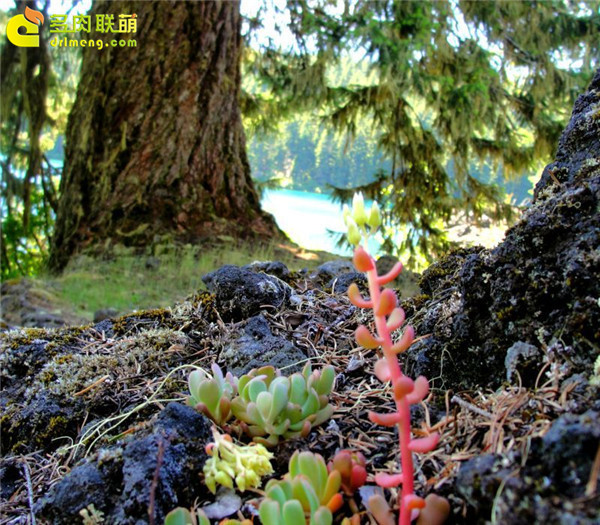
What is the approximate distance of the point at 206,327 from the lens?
215 cm

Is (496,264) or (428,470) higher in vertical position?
(496,264)

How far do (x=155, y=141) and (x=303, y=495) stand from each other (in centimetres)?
582

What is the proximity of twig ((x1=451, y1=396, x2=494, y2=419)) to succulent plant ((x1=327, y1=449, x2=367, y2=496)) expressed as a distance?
32 cm

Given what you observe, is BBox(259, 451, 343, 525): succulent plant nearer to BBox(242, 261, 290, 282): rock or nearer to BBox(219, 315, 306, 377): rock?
BBox(219, 315, 306, 377): rock

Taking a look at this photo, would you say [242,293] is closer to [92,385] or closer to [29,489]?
[92,385]

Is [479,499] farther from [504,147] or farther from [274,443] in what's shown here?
[504,147]

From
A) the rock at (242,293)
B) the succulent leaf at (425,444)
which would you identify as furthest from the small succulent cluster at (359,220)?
the rock at (242,293)

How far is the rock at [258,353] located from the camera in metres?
1.78

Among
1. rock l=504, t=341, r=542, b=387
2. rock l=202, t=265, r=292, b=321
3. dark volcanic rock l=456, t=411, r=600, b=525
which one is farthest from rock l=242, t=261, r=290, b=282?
dark volcanic rock l=456, t=411, r=600, b=525

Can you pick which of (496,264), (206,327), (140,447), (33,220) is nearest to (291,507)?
(140,447)

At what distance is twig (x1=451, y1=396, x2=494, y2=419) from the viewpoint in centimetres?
126

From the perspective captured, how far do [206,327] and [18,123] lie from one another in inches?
328

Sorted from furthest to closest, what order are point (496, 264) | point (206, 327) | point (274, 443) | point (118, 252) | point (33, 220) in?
1. point (33, 220)
2. point (118, 252)
3. point (206, 327)
4. point (496, 264)
5. point (274, 443)

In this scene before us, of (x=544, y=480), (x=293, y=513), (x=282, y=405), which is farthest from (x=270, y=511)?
(x=544, y=480)
